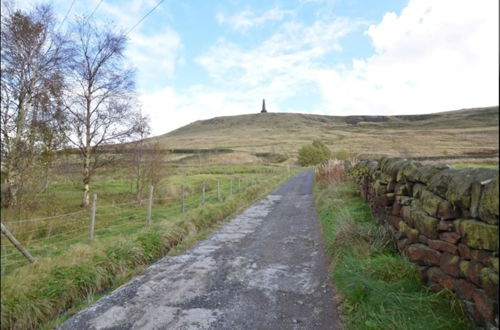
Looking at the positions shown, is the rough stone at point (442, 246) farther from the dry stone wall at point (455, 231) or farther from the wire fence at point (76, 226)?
the wire fence at point (76, 226)

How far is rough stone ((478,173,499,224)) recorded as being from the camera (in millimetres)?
2143

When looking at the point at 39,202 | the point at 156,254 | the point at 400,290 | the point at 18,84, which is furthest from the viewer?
the point at 18,84

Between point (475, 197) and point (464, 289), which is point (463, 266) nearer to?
point (464, 289)

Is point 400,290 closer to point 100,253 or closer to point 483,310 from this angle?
point 483,310

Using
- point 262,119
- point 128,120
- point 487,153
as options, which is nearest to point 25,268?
point 487,153

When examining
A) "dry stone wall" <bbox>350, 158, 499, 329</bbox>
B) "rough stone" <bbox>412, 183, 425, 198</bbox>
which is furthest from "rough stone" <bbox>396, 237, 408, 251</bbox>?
"rough stone" <bbox>412, 183, 425, 198</bbox>

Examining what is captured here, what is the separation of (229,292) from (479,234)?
10.7 ft

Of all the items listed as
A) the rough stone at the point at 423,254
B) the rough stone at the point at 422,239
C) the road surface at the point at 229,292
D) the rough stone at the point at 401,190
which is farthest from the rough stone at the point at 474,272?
the rough stone at the point at 401,190

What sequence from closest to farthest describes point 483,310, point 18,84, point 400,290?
point 483,310
point 400,290
point 18,84

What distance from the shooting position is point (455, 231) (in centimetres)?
281

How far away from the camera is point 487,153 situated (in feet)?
7.80

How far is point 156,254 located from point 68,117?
442 inches

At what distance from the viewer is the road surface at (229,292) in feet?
11.4

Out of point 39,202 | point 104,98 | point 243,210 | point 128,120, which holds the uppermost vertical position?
point 104,98
